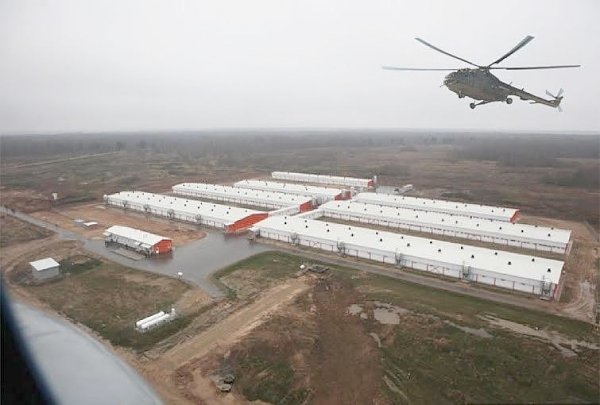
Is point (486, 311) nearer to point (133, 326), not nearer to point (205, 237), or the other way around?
point (133, 326)

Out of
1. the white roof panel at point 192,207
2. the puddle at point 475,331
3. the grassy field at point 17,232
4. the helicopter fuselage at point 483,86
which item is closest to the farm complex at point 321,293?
the puddle at point 475,331

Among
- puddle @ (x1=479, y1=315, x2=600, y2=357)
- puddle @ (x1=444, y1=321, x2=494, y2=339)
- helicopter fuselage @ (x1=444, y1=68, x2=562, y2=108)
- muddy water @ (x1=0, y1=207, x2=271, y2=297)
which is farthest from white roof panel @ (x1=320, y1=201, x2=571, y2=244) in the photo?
helicopter fuselage @ (x1=444, y1=68, x2=562, y2=108)

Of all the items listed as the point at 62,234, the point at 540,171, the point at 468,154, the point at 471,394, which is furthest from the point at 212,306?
the point at 468,154

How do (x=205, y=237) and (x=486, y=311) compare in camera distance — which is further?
(x=205, y=237)

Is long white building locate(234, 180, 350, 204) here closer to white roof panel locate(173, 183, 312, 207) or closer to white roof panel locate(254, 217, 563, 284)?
white roof panel locate(173, 183, 312, 207)

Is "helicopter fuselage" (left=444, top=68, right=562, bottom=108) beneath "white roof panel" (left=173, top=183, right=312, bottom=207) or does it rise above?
above

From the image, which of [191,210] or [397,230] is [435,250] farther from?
[191,210]
